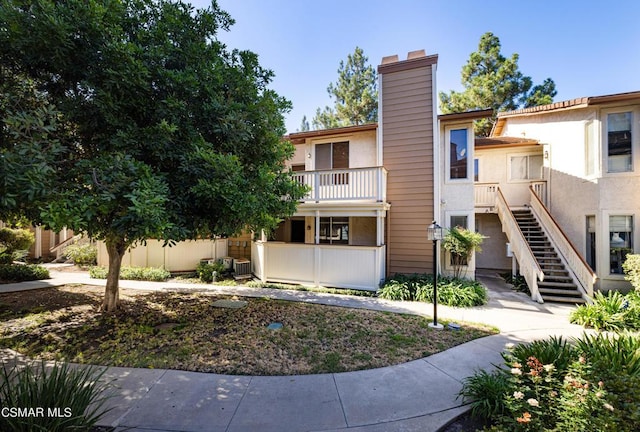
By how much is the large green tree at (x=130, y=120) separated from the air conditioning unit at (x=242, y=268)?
6.06 meters

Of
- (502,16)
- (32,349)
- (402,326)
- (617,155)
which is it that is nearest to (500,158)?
(617,155)

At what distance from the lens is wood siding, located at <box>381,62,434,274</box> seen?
9.91 m

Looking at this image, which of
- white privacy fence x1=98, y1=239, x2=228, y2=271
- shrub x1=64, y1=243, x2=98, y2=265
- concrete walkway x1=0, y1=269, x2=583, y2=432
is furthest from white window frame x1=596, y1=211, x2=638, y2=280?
shrub x1=64, y1=243, x2=98, y2=265

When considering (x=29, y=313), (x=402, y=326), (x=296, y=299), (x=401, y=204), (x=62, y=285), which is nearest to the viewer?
(x=402, y=326)

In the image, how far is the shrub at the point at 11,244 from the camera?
37.0 feet

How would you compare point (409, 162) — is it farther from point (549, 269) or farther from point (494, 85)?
point (494, 85)

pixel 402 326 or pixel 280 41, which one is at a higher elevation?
pixel 280 41

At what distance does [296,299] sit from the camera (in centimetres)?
819

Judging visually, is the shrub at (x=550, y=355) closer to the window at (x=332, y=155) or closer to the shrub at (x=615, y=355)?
the shrub at (x=615, y=355)

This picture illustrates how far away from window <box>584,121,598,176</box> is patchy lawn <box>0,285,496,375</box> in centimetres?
751

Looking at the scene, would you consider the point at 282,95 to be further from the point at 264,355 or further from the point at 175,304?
the point at 175,304

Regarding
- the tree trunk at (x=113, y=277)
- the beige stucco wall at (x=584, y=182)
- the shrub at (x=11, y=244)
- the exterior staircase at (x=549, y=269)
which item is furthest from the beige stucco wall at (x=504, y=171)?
the shrub at (x=11, y=244)

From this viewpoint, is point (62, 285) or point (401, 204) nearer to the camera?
point (62, 285)

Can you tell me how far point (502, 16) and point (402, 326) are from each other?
12311mm
